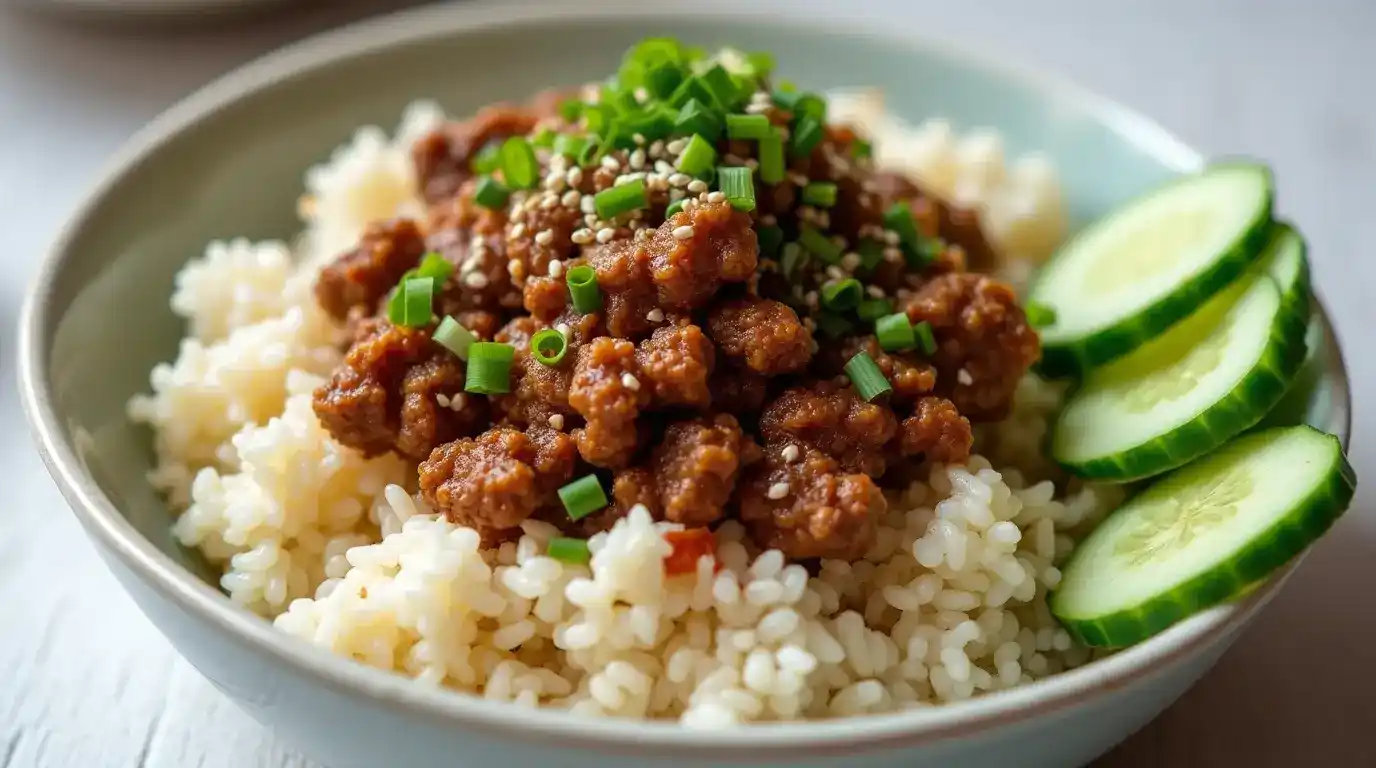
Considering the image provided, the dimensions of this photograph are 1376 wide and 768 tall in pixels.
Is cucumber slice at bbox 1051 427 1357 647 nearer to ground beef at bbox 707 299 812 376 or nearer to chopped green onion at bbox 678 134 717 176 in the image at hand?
ground beef at bbox 707 299 812 376

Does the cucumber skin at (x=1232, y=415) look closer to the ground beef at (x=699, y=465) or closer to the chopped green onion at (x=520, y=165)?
the ground beef at (x=699, y=465)

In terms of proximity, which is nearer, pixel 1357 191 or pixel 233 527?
pixel 233 527

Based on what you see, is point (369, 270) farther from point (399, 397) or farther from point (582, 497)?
point (582, 497)

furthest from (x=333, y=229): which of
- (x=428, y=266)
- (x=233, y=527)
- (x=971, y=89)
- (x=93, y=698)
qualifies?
(x=971, y=89)

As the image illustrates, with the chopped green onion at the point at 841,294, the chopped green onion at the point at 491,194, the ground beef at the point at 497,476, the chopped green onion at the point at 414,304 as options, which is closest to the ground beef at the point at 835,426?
the chopped green onion at the point at 841,294

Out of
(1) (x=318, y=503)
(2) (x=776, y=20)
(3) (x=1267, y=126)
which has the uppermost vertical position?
(2) (x=776, y=20)

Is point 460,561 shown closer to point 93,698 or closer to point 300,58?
point 93,698
